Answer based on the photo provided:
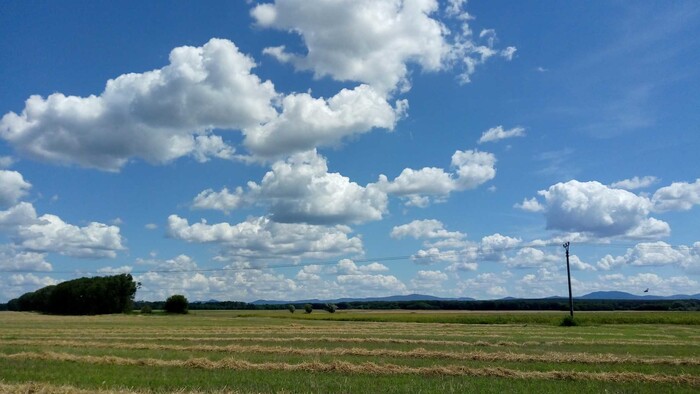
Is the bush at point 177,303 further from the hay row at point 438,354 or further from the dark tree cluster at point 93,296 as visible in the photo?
the hay row at point 438,354

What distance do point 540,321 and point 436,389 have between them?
69.0 metres

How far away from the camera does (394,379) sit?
69.6ft

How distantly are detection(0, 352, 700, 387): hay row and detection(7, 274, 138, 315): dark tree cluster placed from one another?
13180 cm

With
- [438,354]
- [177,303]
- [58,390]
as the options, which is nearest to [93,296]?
[177,303]

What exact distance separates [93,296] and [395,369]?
141535mm

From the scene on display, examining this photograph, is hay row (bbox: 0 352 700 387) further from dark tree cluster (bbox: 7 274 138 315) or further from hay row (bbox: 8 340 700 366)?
dark tree cluster (bbox: 7 274 138 315)

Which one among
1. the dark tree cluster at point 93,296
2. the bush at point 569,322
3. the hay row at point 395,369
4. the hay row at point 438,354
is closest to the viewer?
the hay row at point 395,369

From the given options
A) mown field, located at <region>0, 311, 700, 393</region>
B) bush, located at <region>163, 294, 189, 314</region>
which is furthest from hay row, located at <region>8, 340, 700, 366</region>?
bush, located at <region>163, 294, 189, 314</region>

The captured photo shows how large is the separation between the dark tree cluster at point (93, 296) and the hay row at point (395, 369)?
432 feet

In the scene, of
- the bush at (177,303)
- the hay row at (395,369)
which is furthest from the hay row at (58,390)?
the bush at (177,303)

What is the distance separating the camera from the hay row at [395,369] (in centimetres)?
2184

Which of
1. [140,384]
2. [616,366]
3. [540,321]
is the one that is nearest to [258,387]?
[140,384]

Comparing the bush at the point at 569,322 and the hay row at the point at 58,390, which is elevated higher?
the hay row at the point at 58,390

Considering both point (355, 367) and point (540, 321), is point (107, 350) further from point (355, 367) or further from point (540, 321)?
point (540, 321)
